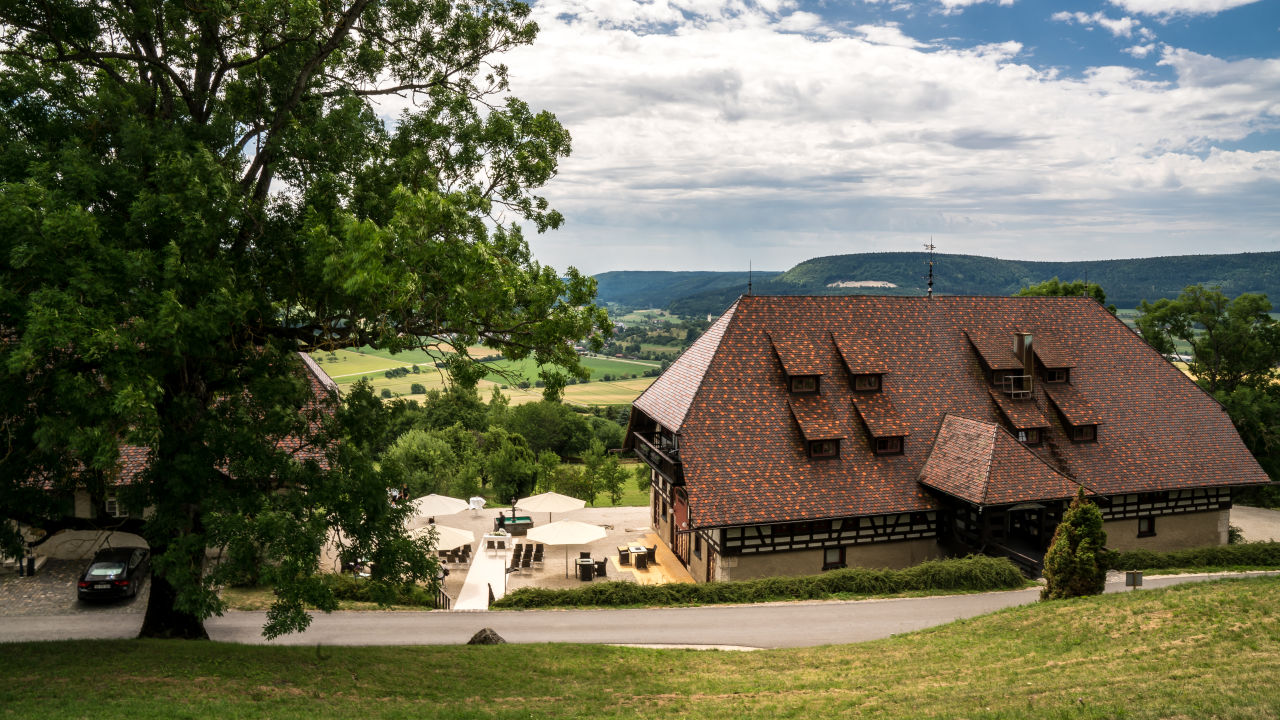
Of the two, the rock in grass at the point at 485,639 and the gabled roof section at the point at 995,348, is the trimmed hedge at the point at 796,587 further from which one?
the gabled roof section at the point at 995,348

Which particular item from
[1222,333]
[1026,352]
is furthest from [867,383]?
[1222,333]

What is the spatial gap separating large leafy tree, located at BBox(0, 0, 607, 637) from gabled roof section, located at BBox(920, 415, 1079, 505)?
1605cm

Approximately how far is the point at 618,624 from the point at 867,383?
1320 cm

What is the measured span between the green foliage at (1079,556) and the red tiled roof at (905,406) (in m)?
5.69

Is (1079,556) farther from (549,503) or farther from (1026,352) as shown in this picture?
(549,503)

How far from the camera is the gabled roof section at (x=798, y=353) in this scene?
1071 inches

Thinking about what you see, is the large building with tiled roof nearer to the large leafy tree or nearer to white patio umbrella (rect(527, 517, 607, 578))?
white patio umbrella (rect(527, 517, 607, 578))

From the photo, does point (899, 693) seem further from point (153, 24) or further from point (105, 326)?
point (153, 24)

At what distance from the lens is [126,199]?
1330cm

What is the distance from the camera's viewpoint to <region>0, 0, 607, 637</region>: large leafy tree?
39.0 ft

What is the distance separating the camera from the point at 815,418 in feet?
87.0

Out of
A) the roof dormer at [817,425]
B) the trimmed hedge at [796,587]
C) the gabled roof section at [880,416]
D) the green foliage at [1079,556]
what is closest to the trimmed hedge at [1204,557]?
the trimmed hedge at [796,587]

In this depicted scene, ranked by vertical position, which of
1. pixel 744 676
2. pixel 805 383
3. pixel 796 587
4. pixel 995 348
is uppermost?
pixel 995 348

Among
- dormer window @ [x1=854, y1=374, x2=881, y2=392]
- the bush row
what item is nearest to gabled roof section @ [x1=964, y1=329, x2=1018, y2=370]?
dormer window @ [x1=854, y1=374, x2=881, y2=392]
